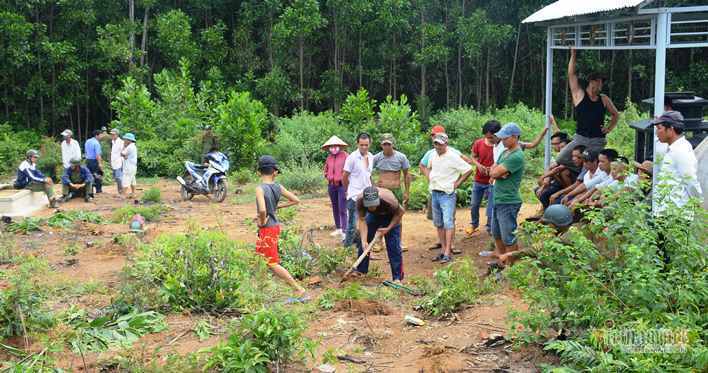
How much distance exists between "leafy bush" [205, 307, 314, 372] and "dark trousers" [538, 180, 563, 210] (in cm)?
459

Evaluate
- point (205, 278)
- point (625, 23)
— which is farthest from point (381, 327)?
point (625, 23)

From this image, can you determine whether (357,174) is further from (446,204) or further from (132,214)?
(132,214)

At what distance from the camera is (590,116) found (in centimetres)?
891

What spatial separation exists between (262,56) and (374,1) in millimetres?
4635

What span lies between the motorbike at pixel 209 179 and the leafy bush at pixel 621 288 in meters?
9.68

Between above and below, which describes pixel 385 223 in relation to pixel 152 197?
above

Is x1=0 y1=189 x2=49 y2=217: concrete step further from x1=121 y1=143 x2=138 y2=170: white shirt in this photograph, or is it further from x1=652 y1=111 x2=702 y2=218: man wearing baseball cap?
x1=652 y1=111 x2=702 y2=218: man wearing baseball cap

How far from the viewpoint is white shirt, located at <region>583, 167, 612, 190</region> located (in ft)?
26.2

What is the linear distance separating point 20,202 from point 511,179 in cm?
893

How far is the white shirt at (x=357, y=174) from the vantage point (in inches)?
384

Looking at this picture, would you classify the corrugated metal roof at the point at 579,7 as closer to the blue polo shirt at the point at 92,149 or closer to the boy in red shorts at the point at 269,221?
the boy in red shorts at the point at 269,221

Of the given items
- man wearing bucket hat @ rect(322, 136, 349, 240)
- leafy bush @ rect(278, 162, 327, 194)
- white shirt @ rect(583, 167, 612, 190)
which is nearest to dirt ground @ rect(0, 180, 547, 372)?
man wearing bucket hat @ rect(322, 136, 349, 240)

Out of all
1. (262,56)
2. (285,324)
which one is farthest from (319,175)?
(262,56)

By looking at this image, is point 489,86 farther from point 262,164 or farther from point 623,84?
point 262,164
